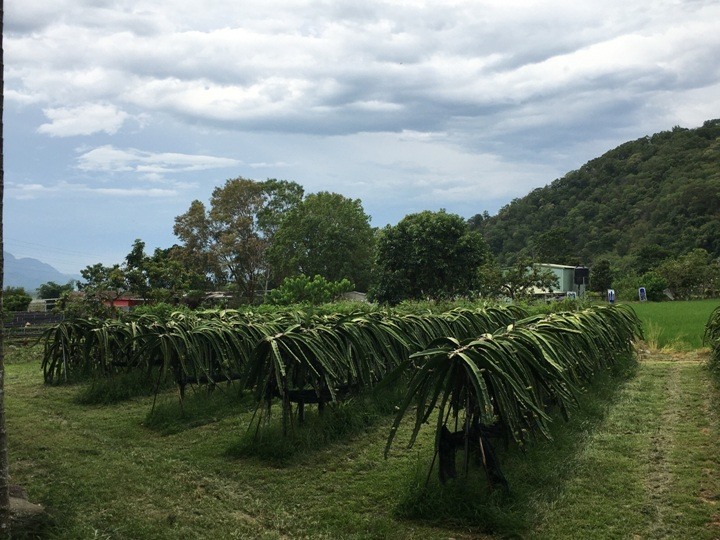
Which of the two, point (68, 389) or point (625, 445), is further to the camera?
point (68, 389)

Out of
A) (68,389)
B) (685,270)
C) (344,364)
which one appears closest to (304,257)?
(685,270)

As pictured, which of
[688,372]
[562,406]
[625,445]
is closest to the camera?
[625,445]

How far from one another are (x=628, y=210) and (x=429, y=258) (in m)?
29.6

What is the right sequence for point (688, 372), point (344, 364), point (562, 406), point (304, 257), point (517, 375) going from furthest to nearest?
point (304, 257)
point (688, 372)
point (344, 364)
point (562, 406)
point (517, 375)

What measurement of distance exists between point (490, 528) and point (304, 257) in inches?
1089

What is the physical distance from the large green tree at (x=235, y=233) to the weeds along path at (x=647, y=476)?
93.0 feet

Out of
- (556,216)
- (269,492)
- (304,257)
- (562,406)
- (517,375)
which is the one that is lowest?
(269,492)

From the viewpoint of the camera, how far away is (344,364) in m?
5.92

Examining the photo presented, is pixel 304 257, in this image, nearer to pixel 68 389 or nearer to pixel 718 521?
pixel 68 389

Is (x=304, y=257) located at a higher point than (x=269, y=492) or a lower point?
higher

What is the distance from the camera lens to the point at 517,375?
4.21 meters

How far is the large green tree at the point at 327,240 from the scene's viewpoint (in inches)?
1217

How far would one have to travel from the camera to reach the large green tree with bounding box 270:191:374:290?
30922mm

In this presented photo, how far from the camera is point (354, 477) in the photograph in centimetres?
459
